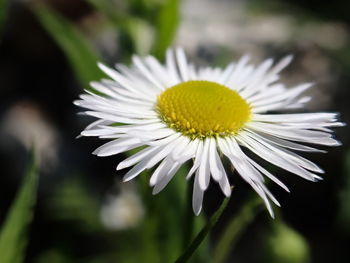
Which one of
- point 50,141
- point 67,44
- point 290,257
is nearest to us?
point 290,257

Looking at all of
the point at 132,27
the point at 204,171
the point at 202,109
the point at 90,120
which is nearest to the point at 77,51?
the point at 132,27

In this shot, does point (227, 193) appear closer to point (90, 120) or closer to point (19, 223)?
point (19, 223)

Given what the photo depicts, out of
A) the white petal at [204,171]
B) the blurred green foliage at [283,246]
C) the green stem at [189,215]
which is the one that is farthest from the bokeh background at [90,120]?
the white petal at [204,171]

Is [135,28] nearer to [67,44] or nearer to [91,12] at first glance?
[67,44]

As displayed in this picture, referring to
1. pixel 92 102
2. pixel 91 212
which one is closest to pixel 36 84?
pixel 91 212

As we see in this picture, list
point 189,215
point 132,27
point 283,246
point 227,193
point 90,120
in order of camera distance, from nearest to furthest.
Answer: point 227,193 < point 189,215 < point 283,246 < point 132,27 < point 90,120

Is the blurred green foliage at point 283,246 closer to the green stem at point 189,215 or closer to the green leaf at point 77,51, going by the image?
the green stem at point 189,215
